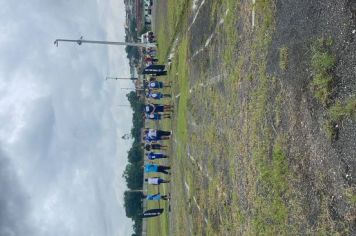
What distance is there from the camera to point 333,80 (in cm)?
855

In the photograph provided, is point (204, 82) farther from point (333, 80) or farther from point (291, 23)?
point (333, 80)

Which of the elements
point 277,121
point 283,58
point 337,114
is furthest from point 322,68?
point 277,121

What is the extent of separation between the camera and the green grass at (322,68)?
8680mm

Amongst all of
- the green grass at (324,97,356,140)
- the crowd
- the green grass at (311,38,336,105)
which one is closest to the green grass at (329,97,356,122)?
the green grass at (324,97,356,140)

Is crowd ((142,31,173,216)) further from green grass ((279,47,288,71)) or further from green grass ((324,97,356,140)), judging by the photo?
green grass ((324,97,356,140))

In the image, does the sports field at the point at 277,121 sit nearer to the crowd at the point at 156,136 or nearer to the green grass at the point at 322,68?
the green grass at the point at 322,68

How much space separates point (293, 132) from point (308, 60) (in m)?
1.69

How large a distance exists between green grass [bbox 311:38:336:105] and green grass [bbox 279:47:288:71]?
4.50 feet

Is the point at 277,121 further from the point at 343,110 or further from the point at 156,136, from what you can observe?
the point at 156,136

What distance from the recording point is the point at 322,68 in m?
8.98

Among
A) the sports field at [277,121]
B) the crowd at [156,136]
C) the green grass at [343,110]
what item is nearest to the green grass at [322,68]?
→ the sports field at [277,121]

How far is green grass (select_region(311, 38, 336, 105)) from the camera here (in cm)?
868

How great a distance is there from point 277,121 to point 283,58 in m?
1.61

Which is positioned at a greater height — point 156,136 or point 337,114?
point 337,114
